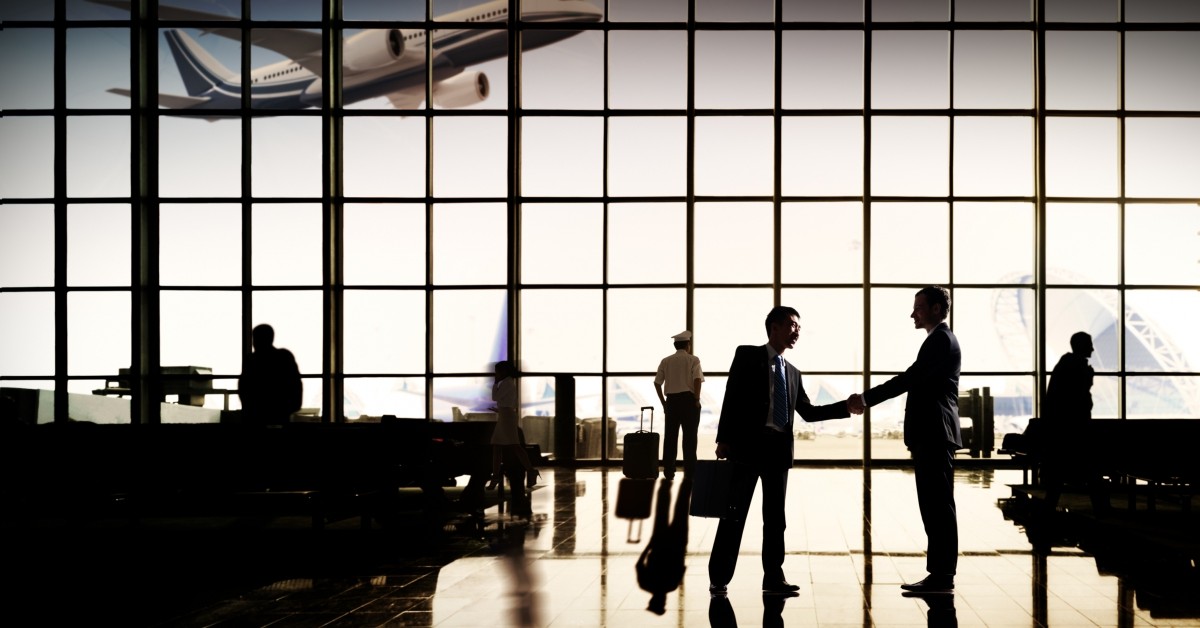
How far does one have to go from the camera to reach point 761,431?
535 cm

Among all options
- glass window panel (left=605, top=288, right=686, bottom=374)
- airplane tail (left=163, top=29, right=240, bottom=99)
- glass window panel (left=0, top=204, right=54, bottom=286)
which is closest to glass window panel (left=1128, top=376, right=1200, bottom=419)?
glass window panel (left=605, top=288, right=686, bottom=374)

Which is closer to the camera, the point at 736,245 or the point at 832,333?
the point at 832,333

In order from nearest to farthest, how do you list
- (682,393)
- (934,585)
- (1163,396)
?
1. (934,585)
2. (682,393)
3. (1163,396)

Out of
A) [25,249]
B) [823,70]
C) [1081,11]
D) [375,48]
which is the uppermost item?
[1081,11]

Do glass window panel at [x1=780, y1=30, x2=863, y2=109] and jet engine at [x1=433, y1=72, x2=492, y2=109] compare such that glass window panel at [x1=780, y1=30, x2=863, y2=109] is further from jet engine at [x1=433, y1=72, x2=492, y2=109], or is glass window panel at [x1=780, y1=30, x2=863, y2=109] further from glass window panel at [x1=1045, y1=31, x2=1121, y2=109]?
jet engine at [x1=433, y1=72, x2=492, y2=109]

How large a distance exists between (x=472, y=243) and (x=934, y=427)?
10025 millimetres

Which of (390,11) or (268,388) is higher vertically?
(390,11)

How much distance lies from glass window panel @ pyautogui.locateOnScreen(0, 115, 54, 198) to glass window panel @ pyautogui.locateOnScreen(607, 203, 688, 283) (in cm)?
705

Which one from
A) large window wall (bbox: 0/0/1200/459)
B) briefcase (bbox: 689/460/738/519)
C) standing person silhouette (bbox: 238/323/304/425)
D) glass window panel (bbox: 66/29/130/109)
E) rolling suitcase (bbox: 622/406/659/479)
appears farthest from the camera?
glass window panel (bbox: 66/29/130/109)

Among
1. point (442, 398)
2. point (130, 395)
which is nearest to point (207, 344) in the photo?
point (130, 395)

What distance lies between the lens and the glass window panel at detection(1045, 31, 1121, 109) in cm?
1480

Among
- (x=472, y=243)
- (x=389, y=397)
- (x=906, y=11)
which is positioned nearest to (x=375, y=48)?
(x=472, y=243)

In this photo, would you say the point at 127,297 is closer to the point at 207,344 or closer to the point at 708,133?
the point at 207,344

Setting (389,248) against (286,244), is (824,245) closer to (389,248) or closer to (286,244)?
(389,248)
